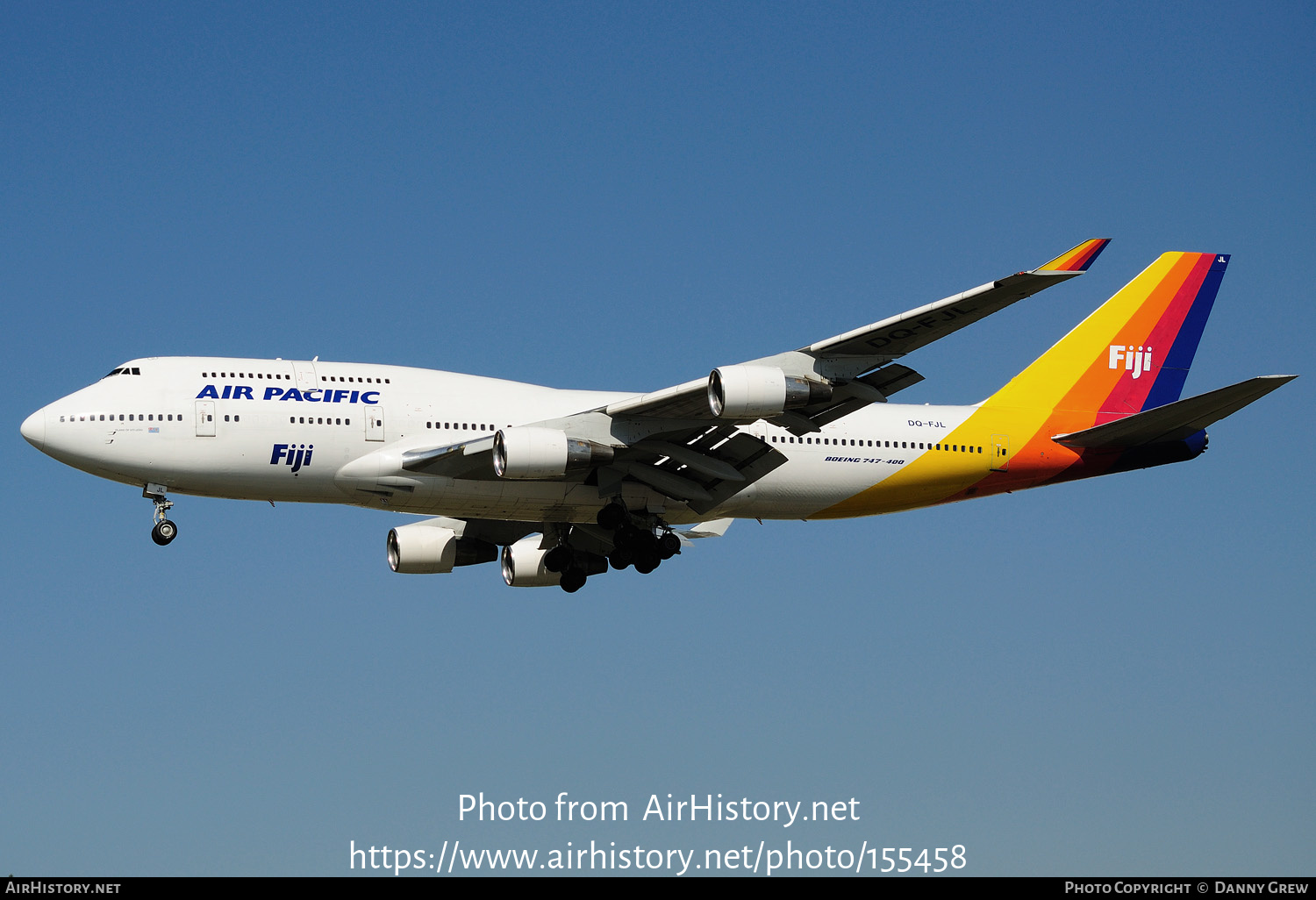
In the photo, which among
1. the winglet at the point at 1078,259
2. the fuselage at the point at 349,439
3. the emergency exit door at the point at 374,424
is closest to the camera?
the winglet at the point at 1078,259

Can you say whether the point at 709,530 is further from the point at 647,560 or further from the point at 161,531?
the point at 161,531

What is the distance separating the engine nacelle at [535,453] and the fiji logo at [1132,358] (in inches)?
615

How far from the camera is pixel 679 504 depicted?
37219 millimetres

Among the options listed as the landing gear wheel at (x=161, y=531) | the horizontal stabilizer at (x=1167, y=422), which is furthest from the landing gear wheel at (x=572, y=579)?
the horizontal stabilizer at (x=1167, y=422)

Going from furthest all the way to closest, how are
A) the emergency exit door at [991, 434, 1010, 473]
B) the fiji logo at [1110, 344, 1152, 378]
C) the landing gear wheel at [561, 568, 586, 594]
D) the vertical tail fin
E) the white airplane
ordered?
the fiji logo at [1110, 344, 1152, 378], the vertical tail fin, the landing gear wheel at [561, 568, 586, 594], the emergency exit door at [991, 434, 1010, 473], the white airplane

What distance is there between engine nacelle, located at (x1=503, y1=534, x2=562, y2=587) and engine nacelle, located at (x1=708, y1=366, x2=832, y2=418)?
11.6 metres

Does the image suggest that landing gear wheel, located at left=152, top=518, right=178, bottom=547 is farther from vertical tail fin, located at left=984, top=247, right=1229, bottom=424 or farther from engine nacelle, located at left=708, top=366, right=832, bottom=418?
vertical tail fin, located at left=984, top=247, right=1229, bottom=424

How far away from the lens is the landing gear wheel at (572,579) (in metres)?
39.9

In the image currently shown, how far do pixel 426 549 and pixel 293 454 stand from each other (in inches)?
301

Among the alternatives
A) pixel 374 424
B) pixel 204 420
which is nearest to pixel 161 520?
pixel 204 420

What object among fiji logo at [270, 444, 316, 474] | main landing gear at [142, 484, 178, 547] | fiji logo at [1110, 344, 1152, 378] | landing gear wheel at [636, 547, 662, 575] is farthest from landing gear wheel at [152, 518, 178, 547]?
fiji logo at [1110, 344, 1152, 378]

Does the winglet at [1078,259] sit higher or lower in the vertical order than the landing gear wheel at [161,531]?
higher

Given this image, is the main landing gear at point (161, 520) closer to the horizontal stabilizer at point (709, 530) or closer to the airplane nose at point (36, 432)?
the airplane nose at point (36, 432)

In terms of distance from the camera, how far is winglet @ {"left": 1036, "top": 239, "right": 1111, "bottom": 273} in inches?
1141
